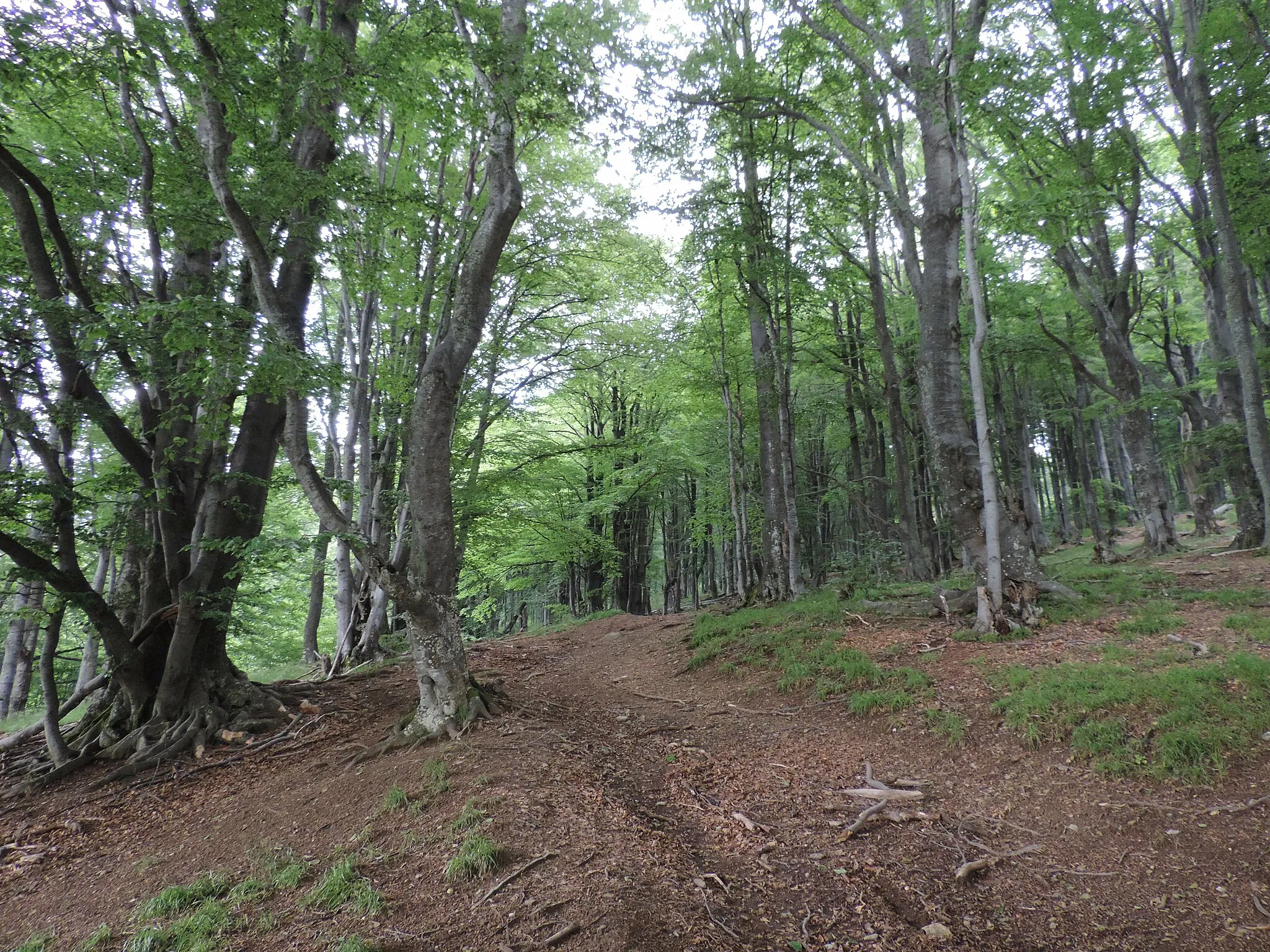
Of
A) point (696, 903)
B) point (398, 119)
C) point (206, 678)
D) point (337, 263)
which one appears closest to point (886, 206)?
point (398, 119)

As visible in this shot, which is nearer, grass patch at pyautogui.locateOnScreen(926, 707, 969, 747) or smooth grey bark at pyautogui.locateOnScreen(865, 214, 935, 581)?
grass patch at pyautogui.locateOnScreen(926, 707, 969, 747)

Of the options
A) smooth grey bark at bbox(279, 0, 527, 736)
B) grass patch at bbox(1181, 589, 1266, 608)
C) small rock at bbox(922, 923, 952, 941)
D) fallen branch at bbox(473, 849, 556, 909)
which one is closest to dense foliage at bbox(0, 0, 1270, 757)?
smooth grey bark at bbox(279, 0, 527, 736)

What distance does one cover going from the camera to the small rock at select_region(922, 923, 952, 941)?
107 inches

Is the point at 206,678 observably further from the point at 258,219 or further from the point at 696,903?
the point at 696,903

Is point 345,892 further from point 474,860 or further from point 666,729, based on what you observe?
point 666,729

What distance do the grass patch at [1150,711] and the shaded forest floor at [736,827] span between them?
0.03 meters

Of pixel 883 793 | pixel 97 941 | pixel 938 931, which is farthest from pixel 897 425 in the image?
pixel 97 941

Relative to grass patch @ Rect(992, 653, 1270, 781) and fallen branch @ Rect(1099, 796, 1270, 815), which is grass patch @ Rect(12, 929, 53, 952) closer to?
fallen branch @ Rect(1099, 796, 1270, 815)

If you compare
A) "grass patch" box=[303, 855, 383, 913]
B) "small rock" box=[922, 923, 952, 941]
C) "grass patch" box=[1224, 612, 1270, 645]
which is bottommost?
"small rock" box=[922, 923, 952, 941]

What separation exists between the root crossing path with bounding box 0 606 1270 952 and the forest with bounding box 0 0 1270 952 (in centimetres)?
3

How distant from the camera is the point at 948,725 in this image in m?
4.78

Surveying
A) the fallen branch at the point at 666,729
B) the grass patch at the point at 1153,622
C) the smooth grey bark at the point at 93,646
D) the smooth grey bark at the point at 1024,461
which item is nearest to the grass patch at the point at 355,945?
the fallen branch at the point at 666,729

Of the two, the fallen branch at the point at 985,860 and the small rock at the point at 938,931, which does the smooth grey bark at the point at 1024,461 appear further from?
the small rock at the point at 938,931

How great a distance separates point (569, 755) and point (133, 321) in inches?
215
